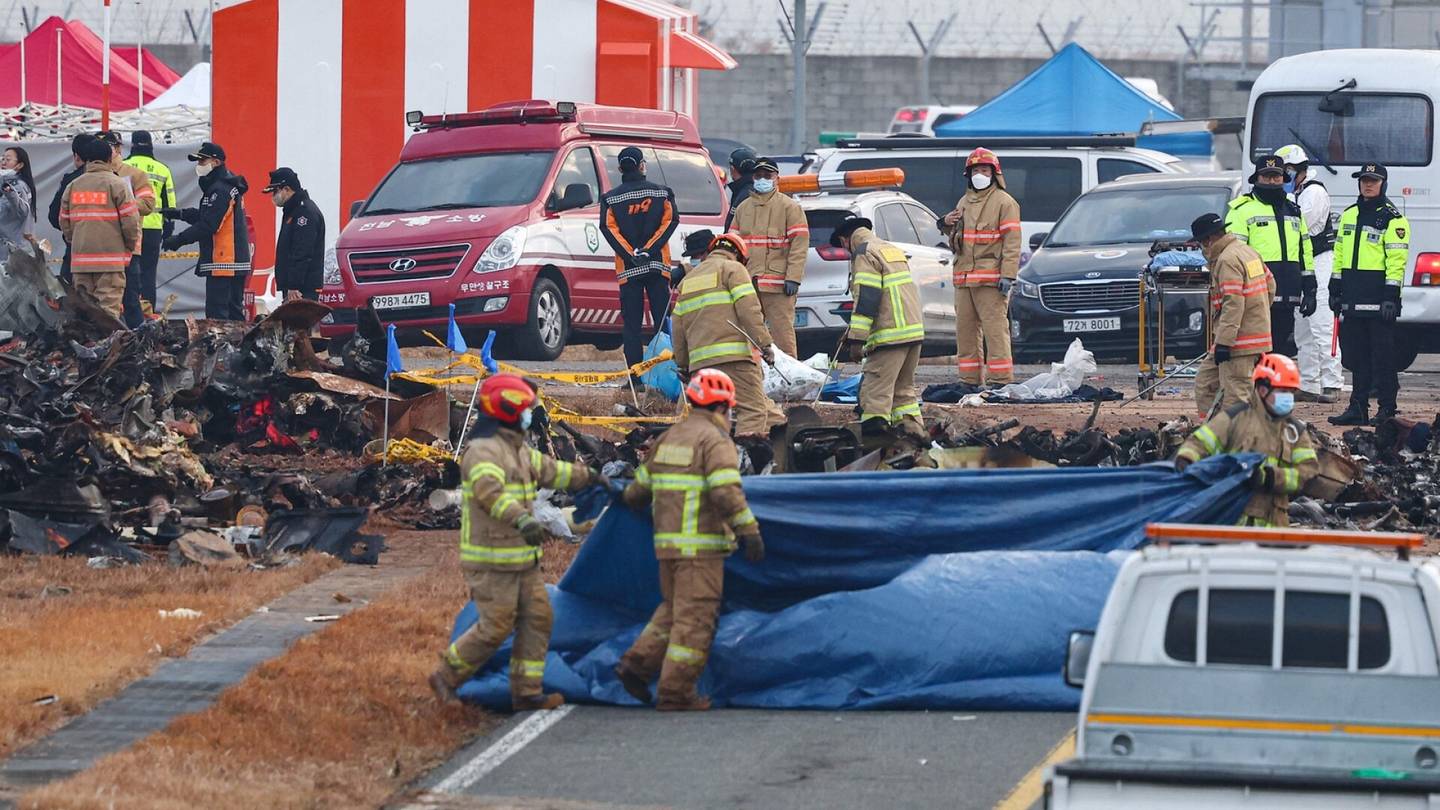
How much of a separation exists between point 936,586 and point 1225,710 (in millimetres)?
3134

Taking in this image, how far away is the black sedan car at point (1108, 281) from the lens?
18.5 m

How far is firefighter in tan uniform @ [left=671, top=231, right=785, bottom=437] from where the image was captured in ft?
45.3

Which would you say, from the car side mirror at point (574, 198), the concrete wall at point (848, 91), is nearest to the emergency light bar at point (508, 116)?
the car side mirror at point (574, 198)

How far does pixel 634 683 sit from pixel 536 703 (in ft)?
1.41

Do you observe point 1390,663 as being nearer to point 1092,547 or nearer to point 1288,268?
point 1092,547

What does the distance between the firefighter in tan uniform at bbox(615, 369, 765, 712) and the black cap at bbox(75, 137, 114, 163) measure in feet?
34.6

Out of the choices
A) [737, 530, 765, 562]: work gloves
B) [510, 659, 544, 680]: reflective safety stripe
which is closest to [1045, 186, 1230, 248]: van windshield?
[737, 530, 765, 562]: work gloves

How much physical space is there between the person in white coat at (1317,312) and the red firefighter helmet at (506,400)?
959 cm

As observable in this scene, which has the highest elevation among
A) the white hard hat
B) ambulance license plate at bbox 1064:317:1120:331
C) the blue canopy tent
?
the blue canopy tent

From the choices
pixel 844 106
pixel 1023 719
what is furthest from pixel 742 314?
pixel 844 106

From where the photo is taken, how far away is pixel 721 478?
9.35 meters

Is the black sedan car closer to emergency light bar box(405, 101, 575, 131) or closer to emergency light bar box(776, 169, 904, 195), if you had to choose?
emergency light bar box(776, 169, 904, 195)

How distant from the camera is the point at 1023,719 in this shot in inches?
362

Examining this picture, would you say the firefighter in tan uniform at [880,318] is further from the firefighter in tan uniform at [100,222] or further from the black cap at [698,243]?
the firefighter in tan uniform at [100,222]
